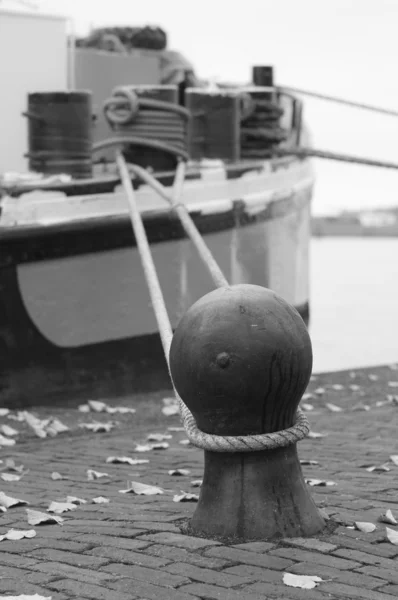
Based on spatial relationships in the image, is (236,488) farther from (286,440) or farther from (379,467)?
(379,467)

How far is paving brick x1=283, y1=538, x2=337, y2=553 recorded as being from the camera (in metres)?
4.00

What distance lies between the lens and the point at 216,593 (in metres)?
3.55

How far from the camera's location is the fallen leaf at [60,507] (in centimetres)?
485

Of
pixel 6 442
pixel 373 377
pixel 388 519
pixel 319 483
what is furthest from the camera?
pixel 373 377

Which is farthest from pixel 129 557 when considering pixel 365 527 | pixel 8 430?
pixel 8 430

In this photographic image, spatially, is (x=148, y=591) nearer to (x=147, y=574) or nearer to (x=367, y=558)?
(x=147, y=574)

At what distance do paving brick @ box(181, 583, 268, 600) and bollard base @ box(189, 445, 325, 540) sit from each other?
531 millimetres

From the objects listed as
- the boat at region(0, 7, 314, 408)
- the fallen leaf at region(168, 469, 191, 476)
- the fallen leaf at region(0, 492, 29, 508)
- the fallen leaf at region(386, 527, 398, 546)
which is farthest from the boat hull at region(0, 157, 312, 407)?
the fallen leaf at region(386, 527, 398, 546)

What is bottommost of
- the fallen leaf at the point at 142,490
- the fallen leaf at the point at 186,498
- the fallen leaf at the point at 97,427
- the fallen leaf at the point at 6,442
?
the fallen leaf at the point at 97,427

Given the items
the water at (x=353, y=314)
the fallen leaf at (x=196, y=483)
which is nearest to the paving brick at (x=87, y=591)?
the fallen leaf at (x=196, y=483)

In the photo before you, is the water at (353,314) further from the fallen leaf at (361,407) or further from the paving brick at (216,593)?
the paving brick at (216,593)

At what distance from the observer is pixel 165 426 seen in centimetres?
753

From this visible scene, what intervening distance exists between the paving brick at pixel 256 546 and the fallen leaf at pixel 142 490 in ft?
3.93

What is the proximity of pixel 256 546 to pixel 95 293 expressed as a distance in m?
4.64
